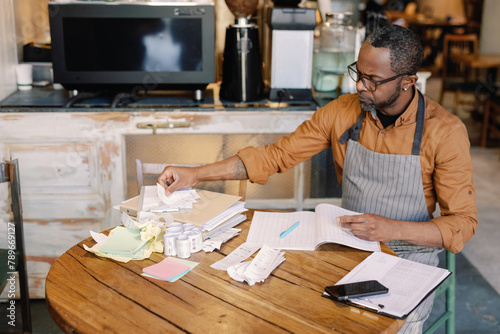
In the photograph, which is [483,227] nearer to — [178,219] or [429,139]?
[429,139]

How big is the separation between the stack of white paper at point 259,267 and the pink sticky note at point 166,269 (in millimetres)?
131

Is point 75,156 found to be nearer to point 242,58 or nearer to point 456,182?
point 242,58

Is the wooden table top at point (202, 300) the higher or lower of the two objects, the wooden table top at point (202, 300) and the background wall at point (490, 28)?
the lower

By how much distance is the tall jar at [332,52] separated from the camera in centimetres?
283

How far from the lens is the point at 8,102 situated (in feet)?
8.49

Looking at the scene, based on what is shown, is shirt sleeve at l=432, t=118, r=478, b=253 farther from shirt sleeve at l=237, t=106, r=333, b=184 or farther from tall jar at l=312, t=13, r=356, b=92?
tall jar at l=312, t=13, r=356, b=92

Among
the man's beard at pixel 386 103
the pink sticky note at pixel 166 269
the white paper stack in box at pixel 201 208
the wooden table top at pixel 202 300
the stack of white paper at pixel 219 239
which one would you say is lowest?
the wooden table top at pixel 202 300

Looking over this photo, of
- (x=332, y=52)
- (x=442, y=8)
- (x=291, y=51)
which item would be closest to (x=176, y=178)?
(x=291, y=51)

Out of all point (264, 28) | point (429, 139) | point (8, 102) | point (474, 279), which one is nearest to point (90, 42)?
point (8, 102)

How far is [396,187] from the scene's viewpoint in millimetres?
1824

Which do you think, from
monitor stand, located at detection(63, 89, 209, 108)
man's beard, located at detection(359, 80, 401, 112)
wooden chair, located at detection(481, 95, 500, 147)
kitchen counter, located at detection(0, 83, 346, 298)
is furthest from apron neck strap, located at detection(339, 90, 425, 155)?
wooden chair, located at detection(481, 95, 500, 147)

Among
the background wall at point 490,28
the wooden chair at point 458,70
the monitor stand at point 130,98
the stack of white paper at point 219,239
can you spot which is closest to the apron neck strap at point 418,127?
the stack of white paper at point 219,239

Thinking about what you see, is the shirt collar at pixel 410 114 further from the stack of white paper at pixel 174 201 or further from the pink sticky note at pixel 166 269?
the pink sticky note at pixel 166 269

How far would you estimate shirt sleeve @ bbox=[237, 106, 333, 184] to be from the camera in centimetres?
198
